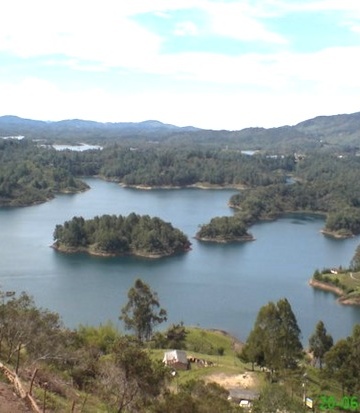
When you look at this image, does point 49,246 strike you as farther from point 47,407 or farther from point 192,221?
point 47,407

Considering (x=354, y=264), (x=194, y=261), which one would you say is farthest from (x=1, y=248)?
(x=354, y=264)

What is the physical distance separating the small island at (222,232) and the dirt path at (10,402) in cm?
4030

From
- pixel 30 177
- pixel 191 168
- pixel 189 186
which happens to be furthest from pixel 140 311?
pixel 191 168

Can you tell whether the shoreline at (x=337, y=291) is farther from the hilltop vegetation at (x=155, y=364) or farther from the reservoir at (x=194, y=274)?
the hilltop vegetation at (x=155, y=364)

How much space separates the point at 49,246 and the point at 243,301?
17.8 meters

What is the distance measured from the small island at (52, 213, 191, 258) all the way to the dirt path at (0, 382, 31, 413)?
1353 inches

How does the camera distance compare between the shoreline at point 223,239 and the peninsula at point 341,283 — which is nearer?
the peninsula at point 341,283

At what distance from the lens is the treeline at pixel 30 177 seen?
64.4 meters

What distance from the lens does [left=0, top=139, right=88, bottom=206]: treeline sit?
6438 centimetres

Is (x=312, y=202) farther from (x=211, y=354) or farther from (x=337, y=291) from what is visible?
(x=211, y=354)

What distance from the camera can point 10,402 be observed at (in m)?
7.24

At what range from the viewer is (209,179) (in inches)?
3319

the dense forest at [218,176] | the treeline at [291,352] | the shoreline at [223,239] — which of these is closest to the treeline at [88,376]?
the treeline at [291,352]

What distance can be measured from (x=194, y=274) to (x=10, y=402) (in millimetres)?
29712
